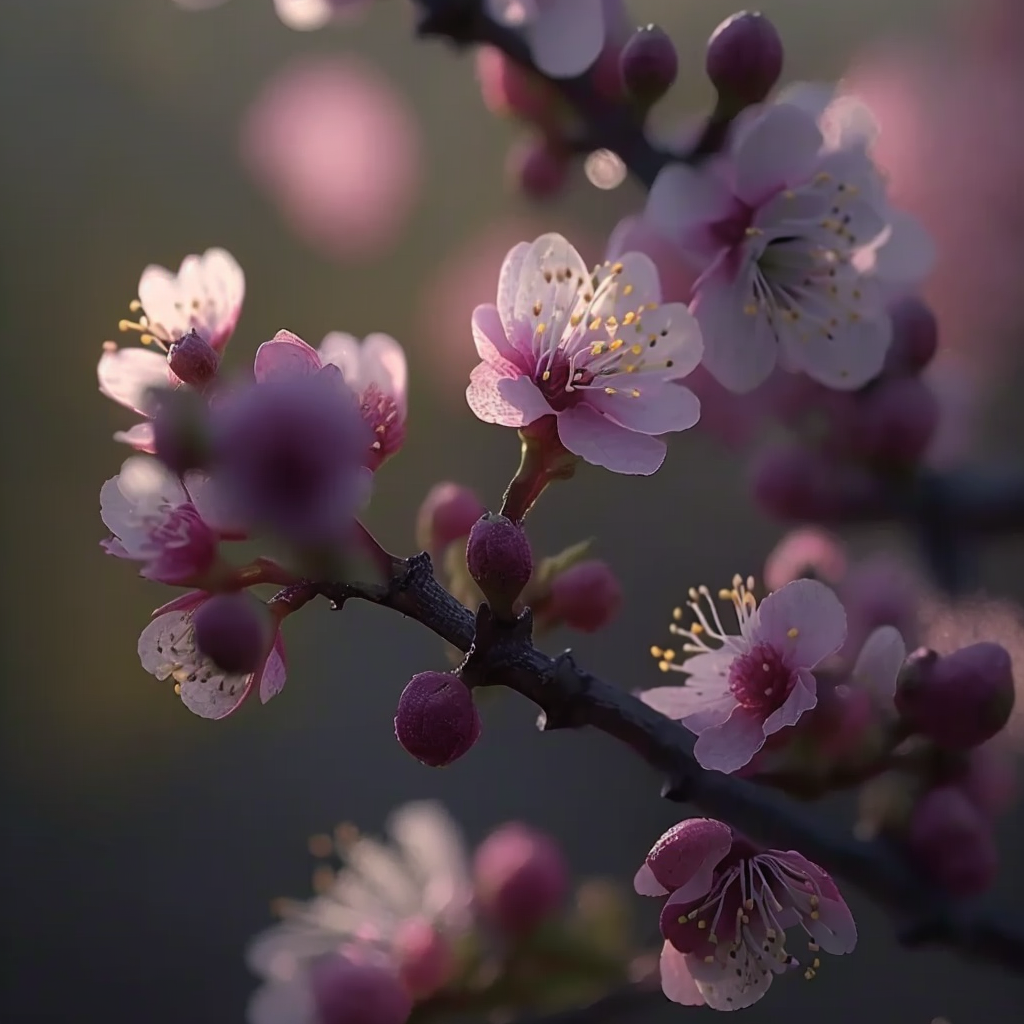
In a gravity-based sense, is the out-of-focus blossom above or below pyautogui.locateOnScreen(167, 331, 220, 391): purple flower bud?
below

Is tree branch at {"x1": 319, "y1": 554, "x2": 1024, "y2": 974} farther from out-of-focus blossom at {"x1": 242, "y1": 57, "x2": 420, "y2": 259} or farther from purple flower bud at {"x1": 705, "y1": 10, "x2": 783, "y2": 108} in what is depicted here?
out-of-focus blossom at {"x1": 242, "y1": 57, "x2": 420, "y2": 259}

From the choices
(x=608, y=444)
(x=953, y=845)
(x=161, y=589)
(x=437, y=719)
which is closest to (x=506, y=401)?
(x=608, y=444)

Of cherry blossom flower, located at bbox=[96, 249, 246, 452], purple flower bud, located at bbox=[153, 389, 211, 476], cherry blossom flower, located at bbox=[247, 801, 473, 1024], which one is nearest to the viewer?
purple flower bud, located at bbox=[153, 389, 211, 476]

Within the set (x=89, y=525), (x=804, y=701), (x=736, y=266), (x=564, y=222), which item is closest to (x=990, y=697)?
(x=804, y=701)

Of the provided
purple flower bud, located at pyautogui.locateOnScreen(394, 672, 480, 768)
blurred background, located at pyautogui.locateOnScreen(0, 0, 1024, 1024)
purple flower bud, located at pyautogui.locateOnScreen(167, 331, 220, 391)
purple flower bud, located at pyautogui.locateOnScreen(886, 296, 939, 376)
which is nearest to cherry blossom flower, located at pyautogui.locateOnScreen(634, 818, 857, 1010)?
purple flower bud, located at pyautogui.locateOnScreen(394, 672, 480, 768)

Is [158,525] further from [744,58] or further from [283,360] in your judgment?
[744,58]

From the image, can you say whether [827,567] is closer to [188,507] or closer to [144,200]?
[188,507]

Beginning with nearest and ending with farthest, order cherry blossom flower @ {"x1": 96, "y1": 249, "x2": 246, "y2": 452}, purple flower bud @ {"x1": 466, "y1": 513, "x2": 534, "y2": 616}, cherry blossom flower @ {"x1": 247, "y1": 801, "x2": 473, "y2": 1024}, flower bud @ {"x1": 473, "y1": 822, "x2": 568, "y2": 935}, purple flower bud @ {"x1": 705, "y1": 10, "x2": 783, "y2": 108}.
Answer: purple flower bud @ {"x1": 466, "y1": 513, "x2": 534, "y2": 616} < cherry blossom flower @ {"x1": 96, "y1": 249, "x2": 246, "y2": 452} < purple flower bud @ {"x1": 705, "y1": 10, "x2": 783, "y2": 108} < cherry blossom flower @ {"x1": 247, "y1": 801, "x2": 473, "y2": 1024} < flower bud @ {"x1": 473, "y1": 822, "x2": 568, "y2": 935}
